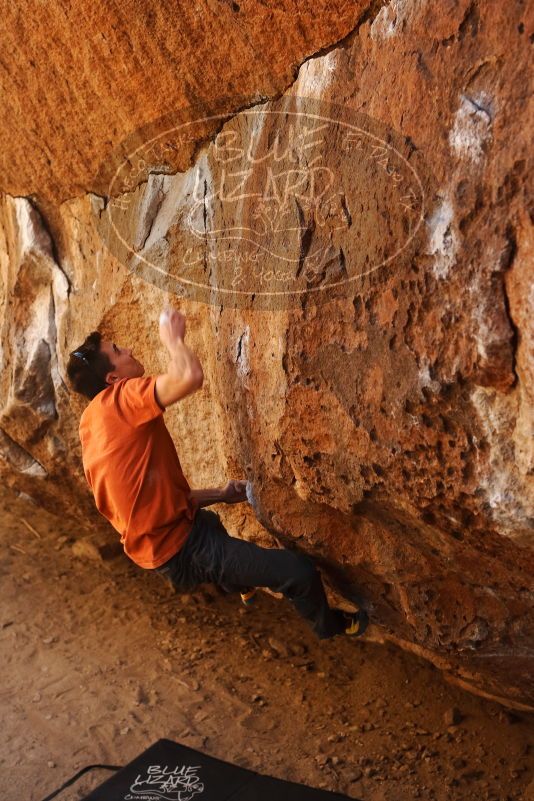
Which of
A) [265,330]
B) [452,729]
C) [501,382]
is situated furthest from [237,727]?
[501,382]

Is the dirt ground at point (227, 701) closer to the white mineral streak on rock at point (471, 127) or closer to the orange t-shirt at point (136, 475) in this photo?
the orange t-shirt at point (136, 475)

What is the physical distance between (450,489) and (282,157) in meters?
0.96

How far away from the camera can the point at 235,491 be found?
2.58m

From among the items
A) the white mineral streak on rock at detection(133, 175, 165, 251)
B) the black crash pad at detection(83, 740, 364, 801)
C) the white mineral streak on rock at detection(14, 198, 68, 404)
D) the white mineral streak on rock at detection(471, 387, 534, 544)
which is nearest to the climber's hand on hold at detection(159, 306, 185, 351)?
the white mineral streak on rock at detection(471, 387, 534, 544)

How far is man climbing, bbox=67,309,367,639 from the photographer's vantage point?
7.55 feet

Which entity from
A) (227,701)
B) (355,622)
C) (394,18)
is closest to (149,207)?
(394,18)

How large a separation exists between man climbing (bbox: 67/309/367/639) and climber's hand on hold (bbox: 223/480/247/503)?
7cm

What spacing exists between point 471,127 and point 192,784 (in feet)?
6.12

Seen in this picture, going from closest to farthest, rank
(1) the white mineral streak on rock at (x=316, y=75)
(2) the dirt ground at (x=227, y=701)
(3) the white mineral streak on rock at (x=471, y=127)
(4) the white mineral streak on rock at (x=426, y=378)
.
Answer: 1. (3) the white mineral streak on rock at (x=471, y=127)
2. (4) the white mineral streak on rock at (x=426, y=378)
3. (1) the white mineral streak on rock at (x=316, y=75)
4. (2) the dirt ground at (x=227, y=701)

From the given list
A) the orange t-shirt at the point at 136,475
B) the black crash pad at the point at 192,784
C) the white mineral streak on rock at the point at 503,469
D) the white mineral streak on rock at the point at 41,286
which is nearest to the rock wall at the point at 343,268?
the white mineral streak on rock at the point at 503,469

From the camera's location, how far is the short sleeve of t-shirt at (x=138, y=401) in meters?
2.14
